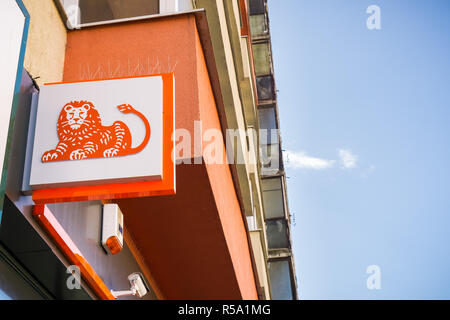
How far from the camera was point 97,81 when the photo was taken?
4.12 m

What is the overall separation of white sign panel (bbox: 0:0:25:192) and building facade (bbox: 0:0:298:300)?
7 centimetres

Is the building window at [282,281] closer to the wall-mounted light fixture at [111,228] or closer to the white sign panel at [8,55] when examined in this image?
the wall-mounted light fixture at [111,228]

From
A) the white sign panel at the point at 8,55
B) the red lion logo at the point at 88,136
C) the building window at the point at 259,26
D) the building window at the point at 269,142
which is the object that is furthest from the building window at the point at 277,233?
the white sign panel at the point at 8,55

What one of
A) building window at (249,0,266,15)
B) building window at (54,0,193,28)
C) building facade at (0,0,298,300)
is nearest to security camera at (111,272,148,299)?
building facade at (0,0,298,300)

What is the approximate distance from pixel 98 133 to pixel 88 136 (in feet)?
0.25

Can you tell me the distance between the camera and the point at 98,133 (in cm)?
387

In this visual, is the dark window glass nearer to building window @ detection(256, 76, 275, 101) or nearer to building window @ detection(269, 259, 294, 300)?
building window @ detection(269, 259, 294, 300)

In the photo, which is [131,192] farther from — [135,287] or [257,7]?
[257,7]

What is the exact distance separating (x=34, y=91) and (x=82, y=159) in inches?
32.6

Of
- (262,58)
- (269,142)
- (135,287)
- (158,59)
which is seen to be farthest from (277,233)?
(158,59)

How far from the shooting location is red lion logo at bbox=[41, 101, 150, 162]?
3795 millimetres
